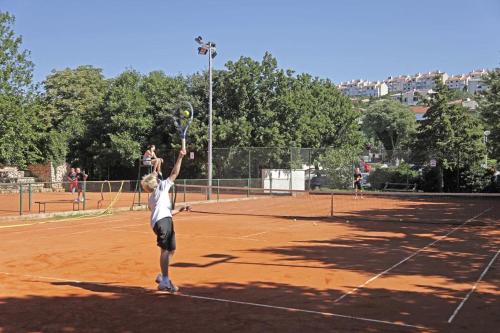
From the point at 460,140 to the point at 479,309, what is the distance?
30361mm

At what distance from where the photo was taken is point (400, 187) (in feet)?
124

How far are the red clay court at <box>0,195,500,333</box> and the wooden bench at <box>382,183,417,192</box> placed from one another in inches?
824

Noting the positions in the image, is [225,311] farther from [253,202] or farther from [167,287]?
[253,202]

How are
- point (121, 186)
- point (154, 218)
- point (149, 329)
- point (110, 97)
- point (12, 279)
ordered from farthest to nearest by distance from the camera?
point (110, 97)
point (121, 186)
point (12, 279)
point (154, 218)
point (149, 329)

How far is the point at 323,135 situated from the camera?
143 ft

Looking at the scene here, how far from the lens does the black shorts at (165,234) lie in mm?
7379

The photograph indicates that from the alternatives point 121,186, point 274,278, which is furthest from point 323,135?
point 274,278

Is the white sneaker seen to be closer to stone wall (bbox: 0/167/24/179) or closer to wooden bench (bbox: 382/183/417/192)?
wooden bench (bbox: 382/183/417/192)

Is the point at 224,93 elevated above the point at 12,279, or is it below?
above

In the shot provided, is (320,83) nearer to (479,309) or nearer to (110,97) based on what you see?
(110,97)

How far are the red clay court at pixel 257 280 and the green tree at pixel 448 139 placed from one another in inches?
796

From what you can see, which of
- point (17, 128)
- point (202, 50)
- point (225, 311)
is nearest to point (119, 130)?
point (17, 128)

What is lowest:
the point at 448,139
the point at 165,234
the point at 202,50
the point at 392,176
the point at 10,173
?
the point at 165,234

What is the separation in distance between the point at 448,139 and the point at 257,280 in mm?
29688
